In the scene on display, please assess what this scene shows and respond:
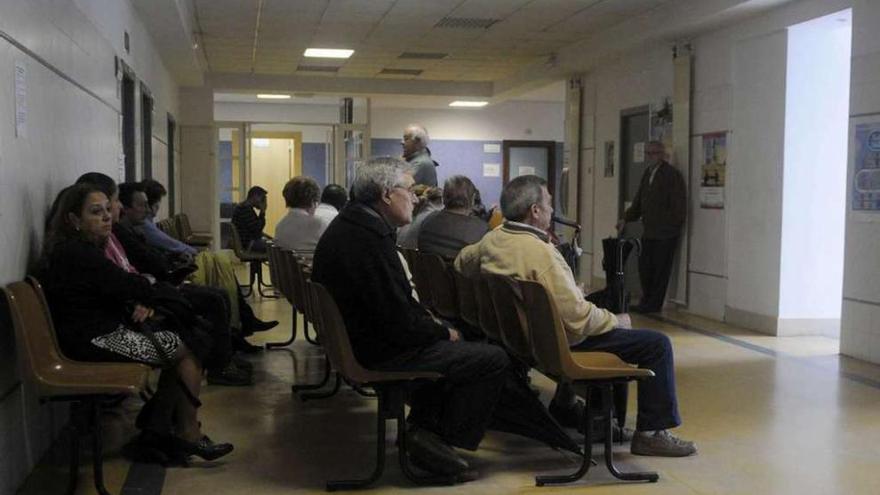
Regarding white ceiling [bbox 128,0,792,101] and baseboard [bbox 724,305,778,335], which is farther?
white ceiling [bbox 128,0,792,101]

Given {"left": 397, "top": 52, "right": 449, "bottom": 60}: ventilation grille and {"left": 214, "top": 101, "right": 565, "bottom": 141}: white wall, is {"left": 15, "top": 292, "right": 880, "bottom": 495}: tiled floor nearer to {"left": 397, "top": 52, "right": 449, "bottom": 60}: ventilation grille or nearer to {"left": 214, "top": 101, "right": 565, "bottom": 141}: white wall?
{"left": 397, "top": 52, "right": 449, "bottom": 60}: ventilation grille

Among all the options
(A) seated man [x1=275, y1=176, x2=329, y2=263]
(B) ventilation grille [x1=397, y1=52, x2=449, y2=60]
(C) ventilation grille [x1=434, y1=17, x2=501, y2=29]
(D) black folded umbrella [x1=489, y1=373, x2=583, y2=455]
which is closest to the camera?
(D) black folded umbrella [x1=489, y1=373, x2=583, y2=455]

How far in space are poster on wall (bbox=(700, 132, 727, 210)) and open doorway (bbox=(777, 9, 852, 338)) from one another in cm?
81

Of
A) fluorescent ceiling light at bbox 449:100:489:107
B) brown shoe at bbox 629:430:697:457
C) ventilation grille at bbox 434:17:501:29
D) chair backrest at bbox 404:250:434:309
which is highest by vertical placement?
ventilation grille at bbox 434:17:501:29

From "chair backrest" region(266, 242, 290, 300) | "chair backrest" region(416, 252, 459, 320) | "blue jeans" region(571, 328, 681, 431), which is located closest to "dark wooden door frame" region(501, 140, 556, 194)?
"chair backrest" region(266, 242, 290, 300)

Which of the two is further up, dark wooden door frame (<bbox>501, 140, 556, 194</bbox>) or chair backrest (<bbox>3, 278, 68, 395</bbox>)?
dark wooden door frame (<bbox>501, 140, 556, 194</bbox>)

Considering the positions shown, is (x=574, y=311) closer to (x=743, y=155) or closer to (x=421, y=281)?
(x=421, y=281)

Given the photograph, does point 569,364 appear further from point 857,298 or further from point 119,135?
point 119,135

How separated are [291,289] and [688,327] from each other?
3705mm

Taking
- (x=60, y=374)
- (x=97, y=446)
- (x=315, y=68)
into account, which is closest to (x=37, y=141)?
(x=60, y=374)

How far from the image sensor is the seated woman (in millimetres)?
3324

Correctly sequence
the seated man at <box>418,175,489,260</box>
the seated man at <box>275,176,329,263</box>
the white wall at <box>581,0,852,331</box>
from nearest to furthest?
the seated man at <box>418,175,489,260</box>, the seated man at <box>275,176,329,263</box>, the white wall at <box>581,0,852,331</box>

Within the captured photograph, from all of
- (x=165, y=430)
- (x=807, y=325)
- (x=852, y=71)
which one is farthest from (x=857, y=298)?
(x=165, y=430)

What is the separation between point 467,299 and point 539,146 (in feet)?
42.8
